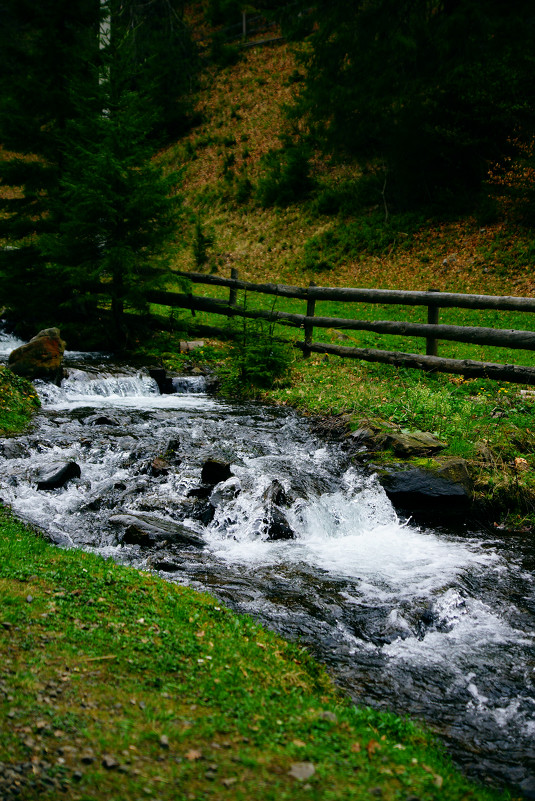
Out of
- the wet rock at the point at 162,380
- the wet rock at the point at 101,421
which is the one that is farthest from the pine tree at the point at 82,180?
the wet rock at the point at 101,421

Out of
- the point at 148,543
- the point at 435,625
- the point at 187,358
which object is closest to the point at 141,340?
the point at 187,358

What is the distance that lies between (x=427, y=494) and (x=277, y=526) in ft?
6.23

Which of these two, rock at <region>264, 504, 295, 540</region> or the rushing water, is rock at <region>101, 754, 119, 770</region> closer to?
the rushing water

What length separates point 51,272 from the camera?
1429 cm

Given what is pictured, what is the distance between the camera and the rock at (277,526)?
6.80 meters

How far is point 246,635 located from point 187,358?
33.4ft

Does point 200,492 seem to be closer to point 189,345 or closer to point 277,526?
point 277,526

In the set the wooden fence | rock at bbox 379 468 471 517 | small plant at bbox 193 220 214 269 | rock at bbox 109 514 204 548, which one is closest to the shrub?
the wooden fence

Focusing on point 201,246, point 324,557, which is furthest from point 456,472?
point 201,246

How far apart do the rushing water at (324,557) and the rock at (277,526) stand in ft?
0.30

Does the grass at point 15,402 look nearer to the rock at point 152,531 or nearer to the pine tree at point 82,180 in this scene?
the rock at point 152,531

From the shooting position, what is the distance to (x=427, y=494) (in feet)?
24.0

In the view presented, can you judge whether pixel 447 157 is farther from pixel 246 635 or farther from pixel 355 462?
pixel 246 635

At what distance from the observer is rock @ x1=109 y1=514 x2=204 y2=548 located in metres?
6.13
